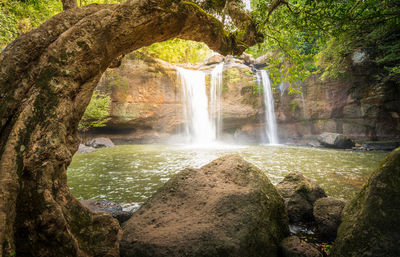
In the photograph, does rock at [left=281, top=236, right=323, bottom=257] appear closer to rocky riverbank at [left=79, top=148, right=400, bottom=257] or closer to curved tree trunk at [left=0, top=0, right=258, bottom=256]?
rocky riverbank at [left=79, top=148, right=400, bottom=257]

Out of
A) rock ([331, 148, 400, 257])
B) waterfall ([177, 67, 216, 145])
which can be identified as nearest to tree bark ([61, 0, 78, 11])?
rock ([331, 148, 400, 257])

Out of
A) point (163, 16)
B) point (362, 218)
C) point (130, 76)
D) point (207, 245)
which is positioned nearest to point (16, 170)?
point (207, 245)

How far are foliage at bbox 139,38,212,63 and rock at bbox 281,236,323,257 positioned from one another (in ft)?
20.9

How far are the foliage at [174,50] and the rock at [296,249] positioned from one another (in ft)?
20.9

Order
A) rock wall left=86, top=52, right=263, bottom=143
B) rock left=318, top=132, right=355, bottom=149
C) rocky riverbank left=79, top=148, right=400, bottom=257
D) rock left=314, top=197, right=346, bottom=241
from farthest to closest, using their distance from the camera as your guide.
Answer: rock wall left=86, top=52, right=263, bottom=143 → rock left=318, top=132, right=355, bottom=149 → rock left=314, top=197, right=346, bottom=241 → rocky riverbank left=79, top=148, right=400, bottom=257

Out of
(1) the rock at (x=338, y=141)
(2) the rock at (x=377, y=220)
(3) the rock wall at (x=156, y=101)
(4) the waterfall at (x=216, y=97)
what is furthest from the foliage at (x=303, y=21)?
(4) the waterfall at (x=216, y=97)

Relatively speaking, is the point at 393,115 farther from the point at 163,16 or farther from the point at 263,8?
the point at 163,16

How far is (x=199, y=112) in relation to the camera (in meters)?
20.8

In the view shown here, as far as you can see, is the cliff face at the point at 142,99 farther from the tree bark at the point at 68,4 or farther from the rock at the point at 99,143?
the tree bark at the point at 68,4

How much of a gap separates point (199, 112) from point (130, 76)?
812 centimetres

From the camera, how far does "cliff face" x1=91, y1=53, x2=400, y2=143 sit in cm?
1464

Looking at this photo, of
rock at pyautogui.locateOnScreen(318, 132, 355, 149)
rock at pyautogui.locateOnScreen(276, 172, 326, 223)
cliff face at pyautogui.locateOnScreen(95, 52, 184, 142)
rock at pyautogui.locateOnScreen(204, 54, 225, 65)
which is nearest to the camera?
rock at pyautogui.locateOnScreen(276, 172, 326, 223)

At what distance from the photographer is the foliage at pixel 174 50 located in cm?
1162

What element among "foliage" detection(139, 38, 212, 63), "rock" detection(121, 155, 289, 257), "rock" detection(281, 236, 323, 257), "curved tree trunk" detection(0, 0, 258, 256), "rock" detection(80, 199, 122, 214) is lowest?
"rock" detection(80, 199, 122, 214)
